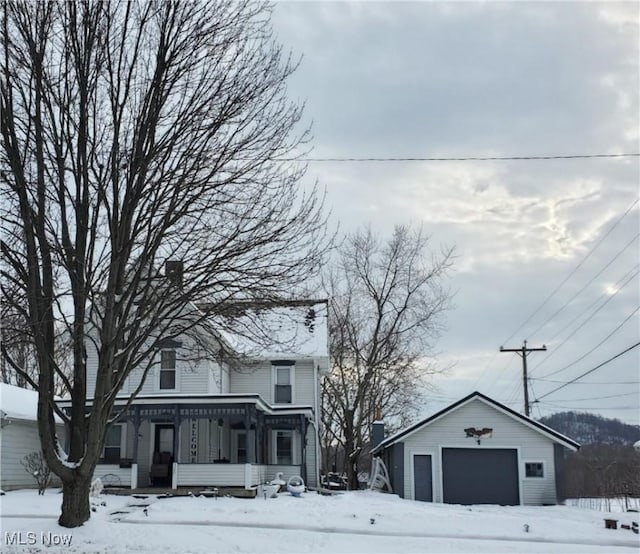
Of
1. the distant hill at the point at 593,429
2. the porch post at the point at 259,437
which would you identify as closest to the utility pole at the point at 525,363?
the distant hill at the point at 593,429

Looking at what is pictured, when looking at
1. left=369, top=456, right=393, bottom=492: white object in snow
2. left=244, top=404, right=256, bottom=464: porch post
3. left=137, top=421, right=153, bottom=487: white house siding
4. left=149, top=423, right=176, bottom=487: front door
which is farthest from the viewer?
left=369, top=456, right=393, bottom=492: white object in snow

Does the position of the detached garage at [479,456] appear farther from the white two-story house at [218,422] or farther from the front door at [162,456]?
the front door at [162,456]

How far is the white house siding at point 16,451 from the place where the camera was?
2406 cm

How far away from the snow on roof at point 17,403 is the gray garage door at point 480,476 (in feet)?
47.4

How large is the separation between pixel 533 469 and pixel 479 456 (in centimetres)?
193

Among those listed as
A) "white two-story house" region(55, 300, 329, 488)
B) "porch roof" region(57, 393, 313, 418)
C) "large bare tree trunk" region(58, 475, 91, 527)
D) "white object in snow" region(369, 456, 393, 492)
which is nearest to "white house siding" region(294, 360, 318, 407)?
"white two-story house" region(55, 300, 329, 488)

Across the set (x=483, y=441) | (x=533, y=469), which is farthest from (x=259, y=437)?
(x=533, y=469)

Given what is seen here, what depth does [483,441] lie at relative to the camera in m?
26.4

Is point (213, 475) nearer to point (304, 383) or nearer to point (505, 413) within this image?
point (304, 383)

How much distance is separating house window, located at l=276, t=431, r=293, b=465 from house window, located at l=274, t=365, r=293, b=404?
1329mm

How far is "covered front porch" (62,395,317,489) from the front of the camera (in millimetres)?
23984

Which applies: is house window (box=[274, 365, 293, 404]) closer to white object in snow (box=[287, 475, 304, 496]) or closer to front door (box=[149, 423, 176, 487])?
front door (box=[149, 423, 176, 487])

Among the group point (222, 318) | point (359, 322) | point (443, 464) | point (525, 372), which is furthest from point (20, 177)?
point (525, 372)

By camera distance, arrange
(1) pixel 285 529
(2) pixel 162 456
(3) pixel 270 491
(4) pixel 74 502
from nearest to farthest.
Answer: (4) pixel 74 502
(1) pixel 285 529
(3) pixel 270 491
(2) pixel 162 456
